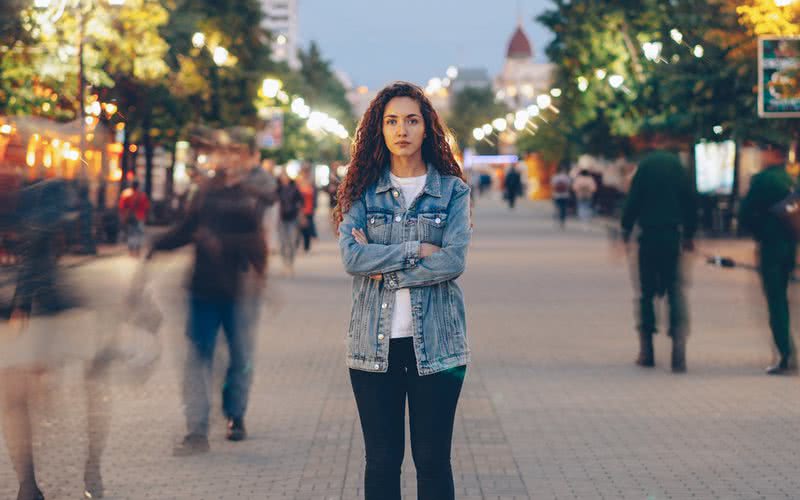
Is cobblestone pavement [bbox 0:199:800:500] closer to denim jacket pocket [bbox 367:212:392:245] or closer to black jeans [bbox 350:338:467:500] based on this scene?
black jeans [bbox 350:338:467:500]

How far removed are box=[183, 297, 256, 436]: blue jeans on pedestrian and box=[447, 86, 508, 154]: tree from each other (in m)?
137

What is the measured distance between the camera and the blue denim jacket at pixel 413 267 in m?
4.89

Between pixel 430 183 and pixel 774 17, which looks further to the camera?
pixel 774 17

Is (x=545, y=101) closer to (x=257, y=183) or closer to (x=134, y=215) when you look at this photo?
(x=134, y=215)

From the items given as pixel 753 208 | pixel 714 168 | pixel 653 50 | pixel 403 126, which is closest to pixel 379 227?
pixel 403 126

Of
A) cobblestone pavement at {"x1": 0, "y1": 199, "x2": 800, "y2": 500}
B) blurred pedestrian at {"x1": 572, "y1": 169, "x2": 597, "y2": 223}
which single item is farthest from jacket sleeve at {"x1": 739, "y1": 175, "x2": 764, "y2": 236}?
blurred pedestrian at {"x1": 572, "y1": 169, "x2": 597, "y2": 223}

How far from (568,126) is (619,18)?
6.15m

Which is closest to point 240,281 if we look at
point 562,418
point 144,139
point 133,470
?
point 133,470

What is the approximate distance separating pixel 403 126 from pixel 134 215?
26081mm

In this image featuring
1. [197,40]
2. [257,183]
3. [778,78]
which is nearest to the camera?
[257,183]

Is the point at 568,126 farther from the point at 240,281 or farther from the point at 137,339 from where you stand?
the point at 240,281

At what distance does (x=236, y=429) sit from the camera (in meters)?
8.84

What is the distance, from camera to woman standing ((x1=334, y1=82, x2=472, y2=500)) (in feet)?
16.1

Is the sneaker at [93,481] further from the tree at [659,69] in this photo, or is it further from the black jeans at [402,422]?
the tree at [659,69]
